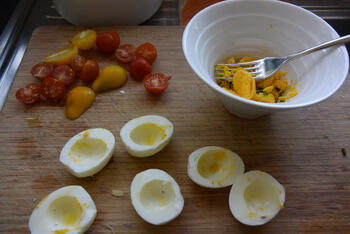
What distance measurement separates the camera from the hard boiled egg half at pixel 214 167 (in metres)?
1.02

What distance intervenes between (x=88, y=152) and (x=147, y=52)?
2.00 feet

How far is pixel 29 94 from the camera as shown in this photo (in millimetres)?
1266

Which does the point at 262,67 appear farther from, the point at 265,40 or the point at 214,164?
the point at 214,164

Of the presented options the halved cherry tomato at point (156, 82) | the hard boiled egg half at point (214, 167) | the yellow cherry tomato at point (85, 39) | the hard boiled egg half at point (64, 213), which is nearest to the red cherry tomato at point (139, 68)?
the halved cherry tomato at point (156, 82)

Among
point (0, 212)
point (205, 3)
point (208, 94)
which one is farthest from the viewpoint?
point (205, 3)

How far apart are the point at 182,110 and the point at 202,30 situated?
14.9 inches

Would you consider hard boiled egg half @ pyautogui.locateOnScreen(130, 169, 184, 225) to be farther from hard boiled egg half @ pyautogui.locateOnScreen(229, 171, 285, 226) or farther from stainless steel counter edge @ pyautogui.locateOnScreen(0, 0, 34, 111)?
stainless steel counter edge @ pyautogui.locateOnScreen(0, 0, 34, 111)

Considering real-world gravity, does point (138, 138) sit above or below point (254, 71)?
below

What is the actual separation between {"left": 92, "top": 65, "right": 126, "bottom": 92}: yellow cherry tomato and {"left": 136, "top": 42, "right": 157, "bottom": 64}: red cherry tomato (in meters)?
0.15

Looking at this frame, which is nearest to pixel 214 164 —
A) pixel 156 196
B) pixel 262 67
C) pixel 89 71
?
pixel 156 196

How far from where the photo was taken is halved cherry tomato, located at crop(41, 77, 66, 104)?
1261 millimetres

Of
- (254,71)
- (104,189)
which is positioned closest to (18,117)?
(104,189)

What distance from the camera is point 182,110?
1.28 m

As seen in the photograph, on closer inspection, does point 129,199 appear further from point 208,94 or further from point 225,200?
point 208,94
